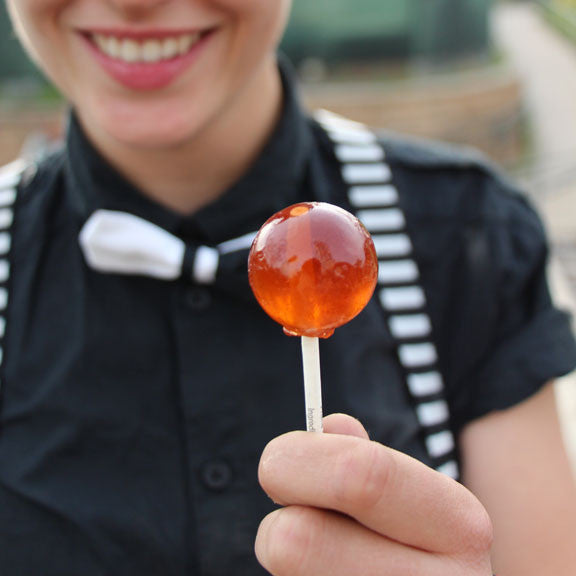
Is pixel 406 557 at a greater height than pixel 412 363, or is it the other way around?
pixel 406 557

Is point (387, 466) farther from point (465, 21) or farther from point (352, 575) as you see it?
point (465, 21)

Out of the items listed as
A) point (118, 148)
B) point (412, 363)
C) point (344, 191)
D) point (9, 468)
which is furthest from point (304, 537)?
point (118, 148)

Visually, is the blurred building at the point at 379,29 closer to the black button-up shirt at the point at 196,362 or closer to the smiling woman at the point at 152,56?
the black button-up shirt at the point at 196,362

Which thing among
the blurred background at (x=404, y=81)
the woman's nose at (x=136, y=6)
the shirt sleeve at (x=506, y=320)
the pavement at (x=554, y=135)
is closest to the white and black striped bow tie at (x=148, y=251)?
the woman's nose at (x=136, y=6)

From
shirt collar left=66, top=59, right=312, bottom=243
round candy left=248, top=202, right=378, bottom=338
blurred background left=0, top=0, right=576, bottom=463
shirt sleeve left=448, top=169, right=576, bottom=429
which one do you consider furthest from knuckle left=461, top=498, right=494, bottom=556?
blurred background left=0, top=0, right=576, bottom=463

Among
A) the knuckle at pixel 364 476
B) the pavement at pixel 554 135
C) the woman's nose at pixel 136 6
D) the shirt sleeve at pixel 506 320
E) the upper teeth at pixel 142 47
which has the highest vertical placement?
the woman's nose at pixel 136 6

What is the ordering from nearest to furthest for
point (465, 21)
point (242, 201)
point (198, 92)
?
point (198, 92) → point (242, 201) → point (465, 21)

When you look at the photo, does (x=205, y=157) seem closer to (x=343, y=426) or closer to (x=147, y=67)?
(x=147, y=67)
